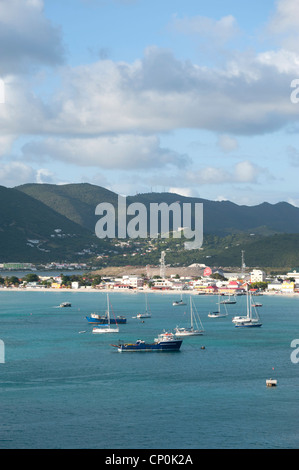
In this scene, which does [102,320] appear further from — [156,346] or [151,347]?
[156,346]

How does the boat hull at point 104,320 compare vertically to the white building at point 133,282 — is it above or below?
below

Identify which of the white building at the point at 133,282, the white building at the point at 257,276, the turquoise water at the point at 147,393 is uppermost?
the white building at the point at 257,276

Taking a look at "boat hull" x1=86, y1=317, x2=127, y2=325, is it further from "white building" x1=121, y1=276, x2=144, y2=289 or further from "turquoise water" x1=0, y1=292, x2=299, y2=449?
"white building" x1=121, y1=276, x2=144, y2=289

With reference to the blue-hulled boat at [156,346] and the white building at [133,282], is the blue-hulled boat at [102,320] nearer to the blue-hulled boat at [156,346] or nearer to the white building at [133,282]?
the blue-hulled boat at [156,346]

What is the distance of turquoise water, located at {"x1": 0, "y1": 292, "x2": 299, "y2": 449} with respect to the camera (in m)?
37.9

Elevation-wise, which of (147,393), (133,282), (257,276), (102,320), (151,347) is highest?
(257,276)

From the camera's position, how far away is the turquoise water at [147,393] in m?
37.9

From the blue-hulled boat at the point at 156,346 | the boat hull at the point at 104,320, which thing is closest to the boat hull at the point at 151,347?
the blue-hulled boat at the point at 156,346

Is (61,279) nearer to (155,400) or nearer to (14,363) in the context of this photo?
(14,363)

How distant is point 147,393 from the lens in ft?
157

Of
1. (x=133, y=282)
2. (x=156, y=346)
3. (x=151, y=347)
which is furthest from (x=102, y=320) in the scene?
(x=133, y=282)

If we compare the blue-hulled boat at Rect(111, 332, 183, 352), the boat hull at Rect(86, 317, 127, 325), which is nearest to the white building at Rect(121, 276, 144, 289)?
the boat hull at Rect(86, 317, 127, 325)
